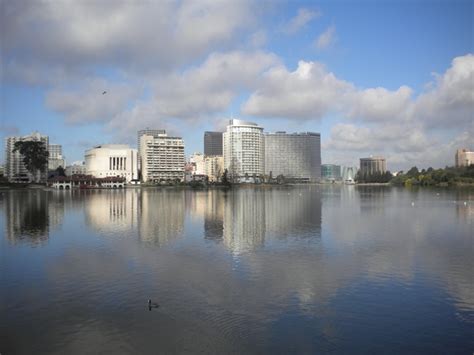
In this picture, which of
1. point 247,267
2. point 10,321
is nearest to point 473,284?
point 247,267

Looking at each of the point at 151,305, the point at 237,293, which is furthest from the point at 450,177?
the point at 151,305

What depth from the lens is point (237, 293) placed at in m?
15.8

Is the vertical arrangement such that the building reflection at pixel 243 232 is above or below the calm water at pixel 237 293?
above

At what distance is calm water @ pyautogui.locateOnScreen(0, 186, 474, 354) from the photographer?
1182cm

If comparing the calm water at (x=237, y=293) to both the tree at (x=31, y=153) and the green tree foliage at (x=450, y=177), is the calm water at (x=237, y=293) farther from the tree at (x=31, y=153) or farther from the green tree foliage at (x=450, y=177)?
the green tree foliage at (x=450, y=177)

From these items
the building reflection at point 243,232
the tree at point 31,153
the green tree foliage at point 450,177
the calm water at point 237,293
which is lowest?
the calm water at point 237,293

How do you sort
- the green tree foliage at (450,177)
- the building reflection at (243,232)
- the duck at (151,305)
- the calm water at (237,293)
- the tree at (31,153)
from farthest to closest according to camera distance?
the tree at (31,153), the green tree foliage at (450,177), the building reflection at (243,232), the duck at (151,305), the calm water at (237,293)

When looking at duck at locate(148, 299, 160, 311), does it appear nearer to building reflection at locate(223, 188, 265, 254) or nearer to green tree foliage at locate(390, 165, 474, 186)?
building reflection at locate(223, 188, 265, 254)

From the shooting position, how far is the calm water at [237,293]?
38.8 ft

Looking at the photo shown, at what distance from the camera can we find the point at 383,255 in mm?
22828

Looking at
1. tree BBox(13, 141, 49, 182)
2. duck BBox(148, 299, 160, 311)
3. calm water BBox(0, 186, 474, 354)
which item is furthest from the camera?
tree BBox(13, 141, 49, 182)

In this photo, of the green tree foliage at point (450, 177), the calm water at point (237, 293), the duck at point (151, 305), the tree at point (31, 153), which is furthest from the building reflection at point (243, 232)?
the green tree foliage at point (450, 177)

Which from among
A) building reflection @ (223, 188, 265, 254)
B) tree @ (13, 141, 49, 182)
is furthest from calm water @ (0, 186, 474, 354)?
tree @ (13, 141, 49, 182)

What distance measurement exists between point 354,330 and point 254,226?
23407 millimetres
